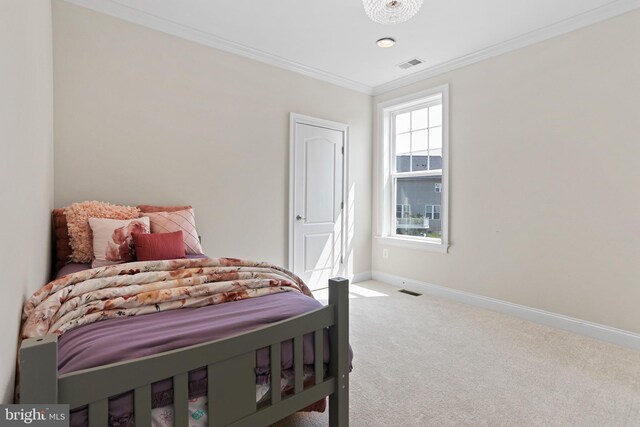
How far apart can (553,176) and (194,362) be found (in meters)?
3.27

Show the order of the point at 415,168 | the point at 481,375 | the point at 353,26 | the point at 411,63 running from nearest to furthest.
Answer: the point at 481,375, the point at 353,26, the point at 411,63, the point at 415,168

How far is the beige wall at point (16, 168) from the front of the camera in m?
0.88

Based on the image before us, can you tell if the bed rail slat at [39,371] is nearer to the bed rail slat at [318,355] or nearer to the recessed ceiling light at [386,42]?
the bed rail slat at [318,355]

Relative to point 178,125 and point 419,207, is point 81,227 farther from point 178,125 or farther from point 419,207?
point 419,207

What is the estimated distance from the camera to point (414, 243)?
4.18 meters

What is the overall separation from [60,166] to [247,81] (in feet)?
6.06

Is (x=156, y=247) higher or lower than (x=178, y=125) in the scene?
lower

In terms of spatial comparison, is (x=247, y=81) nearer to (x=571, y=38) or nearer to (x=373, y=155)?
(x=373, y=155)

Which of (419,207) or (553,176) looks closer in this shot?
(553,176)

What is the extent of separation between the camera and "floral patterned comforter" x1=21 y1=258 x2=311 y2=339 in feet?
4.12

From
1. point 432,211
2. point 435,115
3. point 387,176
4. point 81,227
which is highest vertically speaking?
point 435,115

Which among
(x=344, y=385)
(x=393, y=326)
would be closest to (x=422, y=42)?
(x=393, y=326)

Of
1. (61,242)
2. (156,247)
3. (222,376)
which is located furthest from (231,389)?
(61,242)

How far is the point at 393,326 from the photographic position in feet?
9.86
